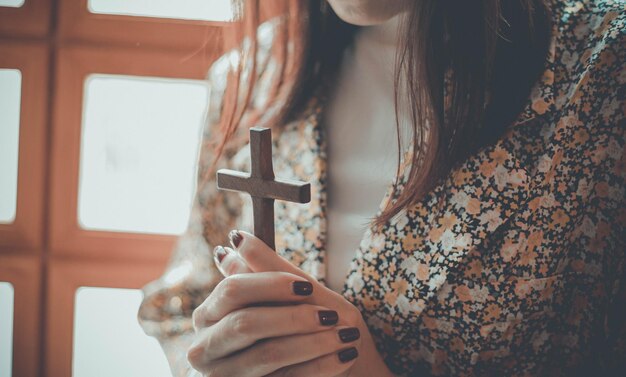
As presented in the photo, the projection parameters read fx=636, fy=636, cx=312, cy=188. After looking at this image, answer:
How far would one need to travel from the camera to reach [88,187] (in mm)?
1462

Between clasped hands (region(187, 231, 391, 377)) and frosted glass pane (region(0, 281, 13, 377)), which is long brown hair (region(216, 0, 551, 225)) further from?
frosted glass pane (region(0, 281, 13, 377))

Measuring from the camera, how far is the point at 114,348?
1.54 meters

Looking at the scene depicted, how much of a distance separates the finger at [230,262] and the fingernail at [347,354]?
0.43ft

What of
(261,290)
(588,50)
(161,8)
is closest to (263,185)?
(261,290)

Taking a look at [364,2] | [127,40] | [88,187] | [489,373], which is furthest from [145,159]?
[489,373]

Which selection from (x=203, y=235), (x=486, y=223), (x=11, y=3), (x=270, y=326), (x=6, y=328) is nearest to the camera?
(x=270, y=326)

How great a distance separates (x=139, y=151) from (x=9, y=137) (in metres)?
0.28

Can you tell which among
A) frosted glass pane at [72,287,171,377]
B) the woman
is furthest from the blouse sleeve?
frosted glass pane at [72,287,171,377]

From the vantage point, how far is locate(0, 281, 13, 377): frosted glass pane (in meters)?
1.49

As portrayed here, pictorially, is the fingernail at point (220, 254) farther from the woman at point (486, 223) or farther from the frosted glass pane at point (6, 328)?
the frosted glass pane at point (6, 328)

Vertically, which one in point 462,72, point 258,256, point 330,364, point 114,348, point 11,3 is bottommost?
point 114,348

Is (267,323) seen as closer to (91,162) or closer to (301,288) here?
(301,288)

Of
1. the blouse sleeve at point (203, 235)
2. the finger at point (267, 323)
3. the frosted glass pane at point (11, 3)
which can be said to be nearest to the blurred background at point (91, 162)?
the frosted glass pane at point (11, 3)

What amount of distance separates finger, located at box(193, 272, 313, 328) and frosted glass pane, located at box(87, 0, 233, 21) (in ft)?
2.74
